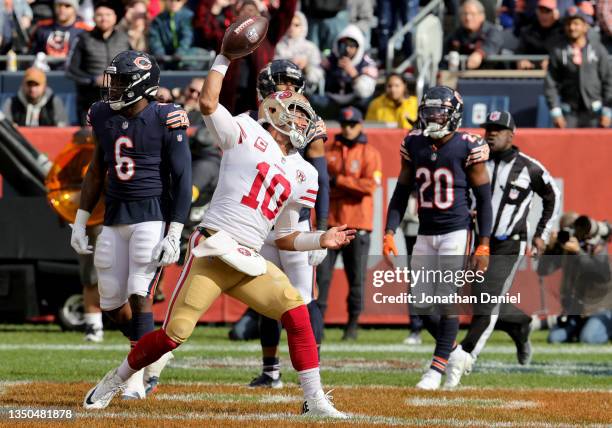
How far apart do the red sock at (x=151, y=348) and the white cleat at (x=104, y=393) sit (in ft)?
0.61

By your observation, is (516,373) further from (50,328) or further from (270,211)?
(50,328)

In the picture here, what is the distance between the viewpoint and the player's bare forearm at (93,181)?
7699 mm

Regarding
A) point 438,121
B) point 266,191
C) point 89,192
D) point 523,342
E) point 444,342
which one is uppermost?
point 438,121

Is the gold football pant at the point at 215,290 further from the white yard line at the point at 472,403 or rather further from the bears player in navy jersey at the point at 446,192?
the bears player in navy jersey at the point at 446,192

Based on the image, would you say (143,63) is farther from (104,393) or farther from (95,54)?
(95,54)

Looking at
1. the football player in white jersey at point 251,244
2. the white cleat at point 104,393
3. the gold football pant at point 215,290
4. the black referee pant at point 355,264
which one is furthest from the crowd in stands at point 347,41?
the gold football pant at point 215,290

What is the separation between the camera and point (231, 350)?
10914 mm

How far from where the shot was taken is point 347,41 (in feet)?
48.1

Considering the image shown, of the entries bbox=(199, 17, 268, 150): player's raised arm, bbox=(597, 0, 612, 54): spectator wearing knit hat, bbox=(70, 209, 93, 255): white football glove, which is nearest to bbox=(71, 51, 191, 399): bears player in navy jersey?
bbox=(70, 209, 93, 255): white football glove

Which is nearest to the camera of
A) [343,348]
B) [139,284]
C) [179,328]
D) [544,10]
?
[179,328]

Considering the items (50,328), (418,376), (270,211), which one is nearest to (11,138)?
(50,328)

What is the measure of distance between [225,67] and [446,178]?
2523 mm

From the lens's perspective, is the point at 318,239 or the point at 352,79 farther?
the point at 352,79

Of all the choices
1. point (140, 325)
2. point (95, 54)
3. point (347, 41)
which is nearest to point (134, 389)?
point (140, 325)
